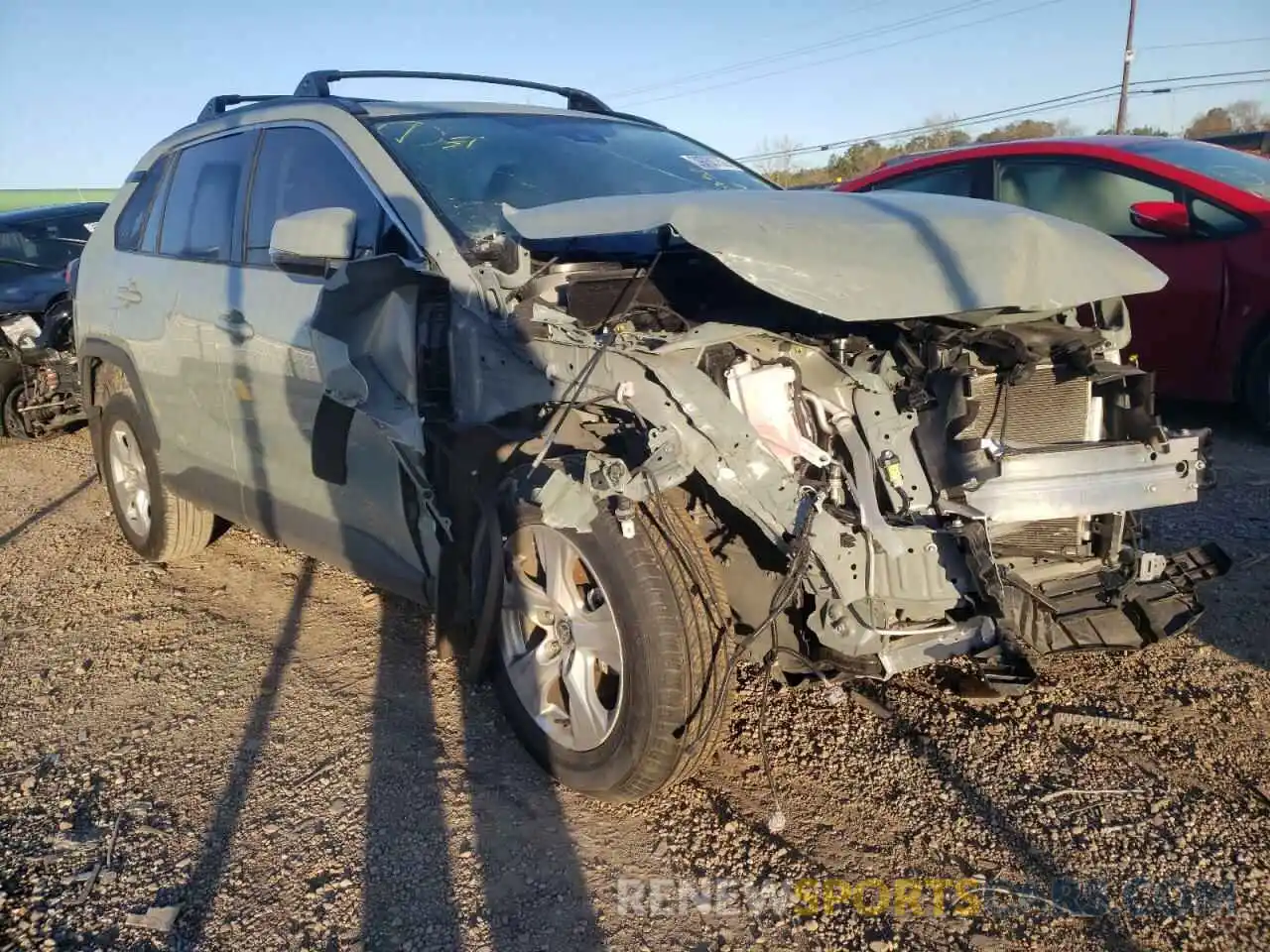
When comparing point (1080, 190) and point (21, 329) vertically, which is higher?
point (1080, 190)

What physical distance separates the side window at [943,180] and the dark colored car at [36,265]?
6148 mm

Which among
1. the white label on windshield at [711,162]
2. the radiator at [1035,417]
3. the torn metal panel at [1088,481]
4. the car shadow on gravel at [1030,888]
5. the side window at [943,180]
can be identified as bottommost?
the car shadow on gravel at [1030,888]

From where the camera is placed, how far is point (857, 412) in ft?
9.09

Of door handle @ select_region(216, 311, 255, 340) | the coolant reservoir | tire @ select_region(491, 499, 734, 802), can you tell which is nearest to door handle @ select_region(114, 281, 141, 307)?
door handle @ select_region(216, 311, 255, 340)

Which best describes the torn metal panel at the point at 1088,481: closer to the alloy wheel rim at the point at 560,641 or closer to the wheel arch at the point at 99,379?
the alloy wheel rim at the point at 560,641

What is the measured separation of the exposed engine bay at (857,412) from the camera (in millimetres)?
2574

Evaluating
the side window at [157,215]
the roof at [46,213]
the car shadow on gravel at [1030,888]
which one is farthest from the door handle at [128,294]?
the roof at [46,213]

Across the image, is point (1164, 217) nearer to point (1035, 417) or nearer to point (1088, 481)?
point (1035, 417)

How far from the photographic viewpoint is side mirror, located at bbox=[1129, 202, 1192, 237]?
563cm

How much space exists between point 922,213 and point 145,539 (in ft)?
13.4

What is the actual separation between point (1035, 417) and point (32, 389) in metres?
8.00

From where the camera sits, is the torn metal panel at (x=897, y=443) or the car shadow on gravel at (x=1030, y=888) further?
the torn metal panel at (x=897, y=443)

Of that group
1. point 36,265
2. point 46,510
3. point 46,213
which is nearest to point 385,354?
point 46,510

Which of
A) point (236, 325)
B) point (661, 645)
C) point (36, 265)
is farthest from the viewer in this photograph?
point (36, 265)
